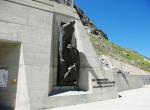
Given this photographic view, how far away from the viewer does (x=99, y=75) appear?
15039mm

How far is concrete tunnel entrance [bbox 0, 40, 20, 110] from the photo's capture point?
11.0 meters

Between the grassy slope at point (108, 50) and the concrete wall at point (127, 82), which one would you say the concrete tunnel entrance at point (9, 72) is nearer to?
the concrete wall at point (127, 82)

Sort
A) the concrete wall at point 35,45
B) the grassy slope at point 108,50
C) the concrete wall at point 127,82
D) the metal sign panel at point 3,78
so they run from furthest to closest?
the grassy slope at point 108,50 → the concrete wall at point 127,82 → the concrete wall at point 35,45 → the metal sign panel at point 3,78

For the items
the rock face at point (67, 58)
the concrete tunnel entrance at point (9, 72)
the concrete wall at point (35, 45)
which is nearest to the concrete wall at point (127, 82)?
the rock face at point (67, 58)

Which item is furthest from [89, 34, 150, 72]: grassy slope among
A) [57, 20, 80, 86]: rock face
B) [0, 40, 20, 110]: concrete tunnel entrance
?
[0, 40, 20, 110]: concrete tunnel entrance

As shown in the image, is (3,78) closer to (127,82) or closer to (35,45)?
(35,45)

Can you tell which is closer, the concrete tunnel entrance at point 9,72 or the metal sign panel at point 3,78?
the metal sign panel at point 3,78

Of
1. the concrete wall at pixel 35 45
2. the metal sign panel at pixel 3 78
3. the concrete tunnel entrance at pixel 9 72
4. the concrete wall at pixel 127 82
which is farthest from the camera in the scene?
Result: the concrete wall at pixel 127 82

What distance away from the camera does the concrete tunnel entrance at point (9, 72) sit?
1100 centimetres

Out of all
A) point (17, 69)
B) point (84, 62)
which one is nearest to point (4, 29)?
point (17, 69)

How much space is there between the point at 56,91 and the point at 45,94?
1.29 m

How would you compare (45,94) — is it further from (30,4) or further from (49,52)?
(30,4)

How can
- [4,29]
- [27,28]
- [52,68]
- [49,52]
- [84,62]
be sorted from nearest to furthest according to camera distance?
[4,29] < [27,28] < [49,52] < [52,68] < [84,62]

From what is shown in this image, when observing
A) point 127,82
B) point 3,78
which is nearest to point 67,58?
point 3,78
